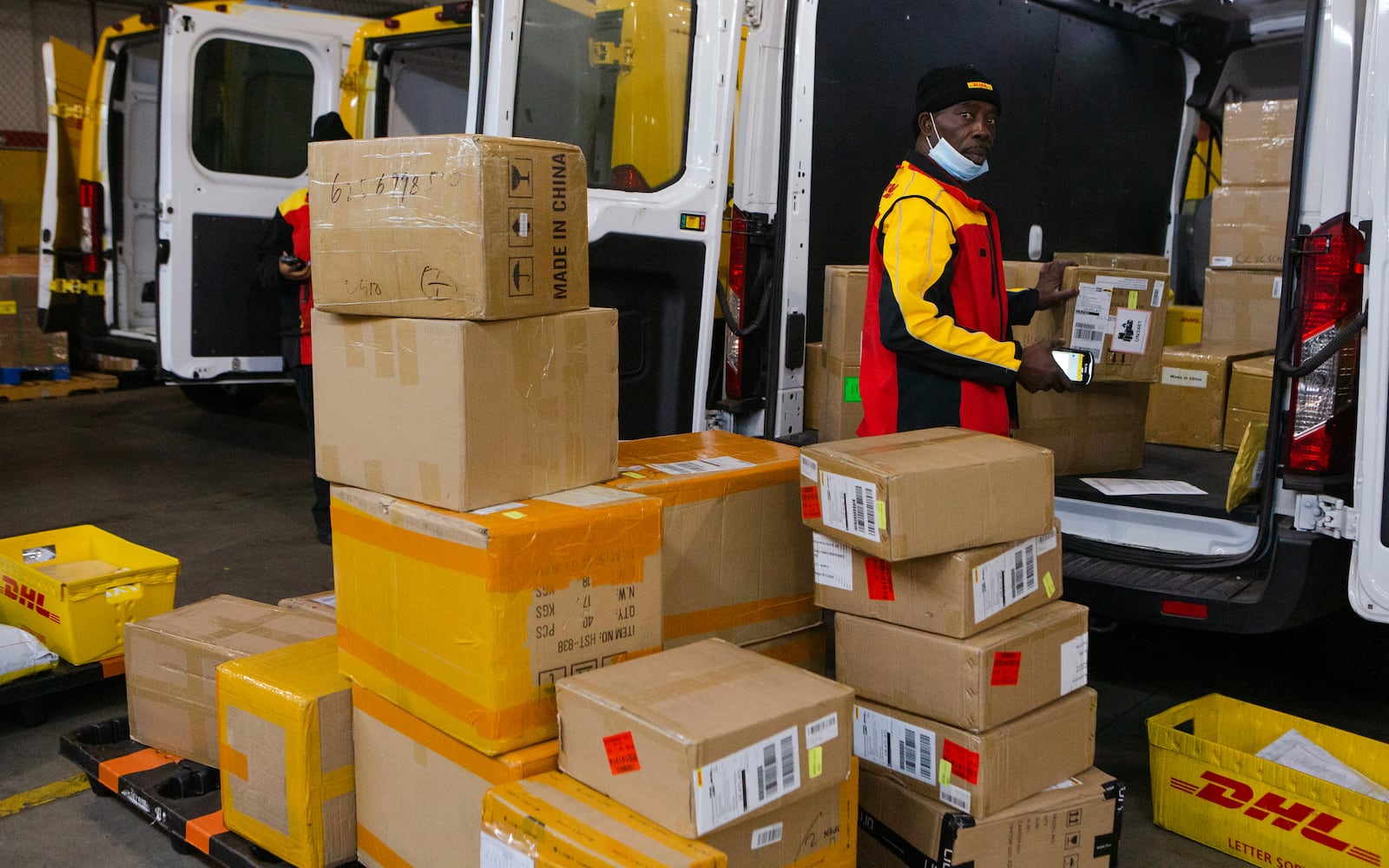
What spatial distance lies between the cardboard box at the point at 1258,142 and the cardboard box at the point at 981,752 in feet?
9.38

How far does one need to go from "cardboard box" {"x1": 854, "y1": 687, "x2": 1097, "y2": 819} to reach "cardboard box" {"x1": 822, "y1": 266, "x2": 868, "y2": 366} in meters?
1.30

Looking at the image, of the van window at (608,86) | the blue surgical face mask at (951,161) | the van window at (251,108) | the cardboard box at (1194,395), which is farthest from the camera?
the van window at (251,108)

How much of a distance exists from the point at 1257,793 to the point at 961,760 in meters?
0.86

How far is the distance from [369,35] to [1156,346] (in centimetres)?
454

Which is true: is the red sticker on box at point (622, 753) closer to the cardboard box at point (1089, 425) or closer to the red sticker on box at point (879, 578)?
the red sticker on box at point (879, 578)

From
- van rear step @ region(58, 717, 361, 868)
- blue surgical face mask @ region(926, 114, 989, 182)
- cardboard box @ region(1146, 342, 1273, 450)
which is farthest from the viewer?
cardboard box @ region(1146, 342, 1273, 450)

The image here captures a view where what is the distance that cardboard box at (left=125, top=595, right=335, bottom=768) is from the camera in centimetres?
282

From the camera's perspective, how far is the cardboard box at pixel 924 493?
213 cm

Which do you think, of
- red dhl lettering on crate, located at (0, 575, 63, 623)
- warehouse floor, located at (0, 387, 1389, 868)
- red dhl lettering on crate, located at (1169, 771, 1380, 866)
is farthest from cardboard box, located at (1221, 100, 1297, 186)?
red dhl lettering on crate, located at (0, 575, 63, 623)

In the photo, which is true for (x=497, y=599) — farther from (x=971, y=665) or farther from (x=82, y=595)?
(x=82, y=595)

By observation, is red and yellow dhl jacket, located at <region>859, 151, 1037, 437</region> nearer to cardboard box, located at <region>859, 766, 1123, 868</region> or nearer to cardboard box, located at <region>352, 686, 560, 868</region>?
cardboard box, located at <region>859, 766, 1123, 868</region>

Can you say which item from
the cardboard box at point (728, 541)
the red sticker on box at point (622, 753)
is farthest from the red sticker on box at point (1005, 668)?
the red sticker on box at point (622, 753)

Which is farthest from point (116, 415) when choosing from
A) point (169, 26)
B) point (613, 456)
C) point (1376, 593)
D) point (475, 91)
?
point (1376, 593)

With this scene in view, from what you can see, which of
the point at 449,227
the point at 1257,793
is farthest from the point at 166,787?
the point at 1257,793
